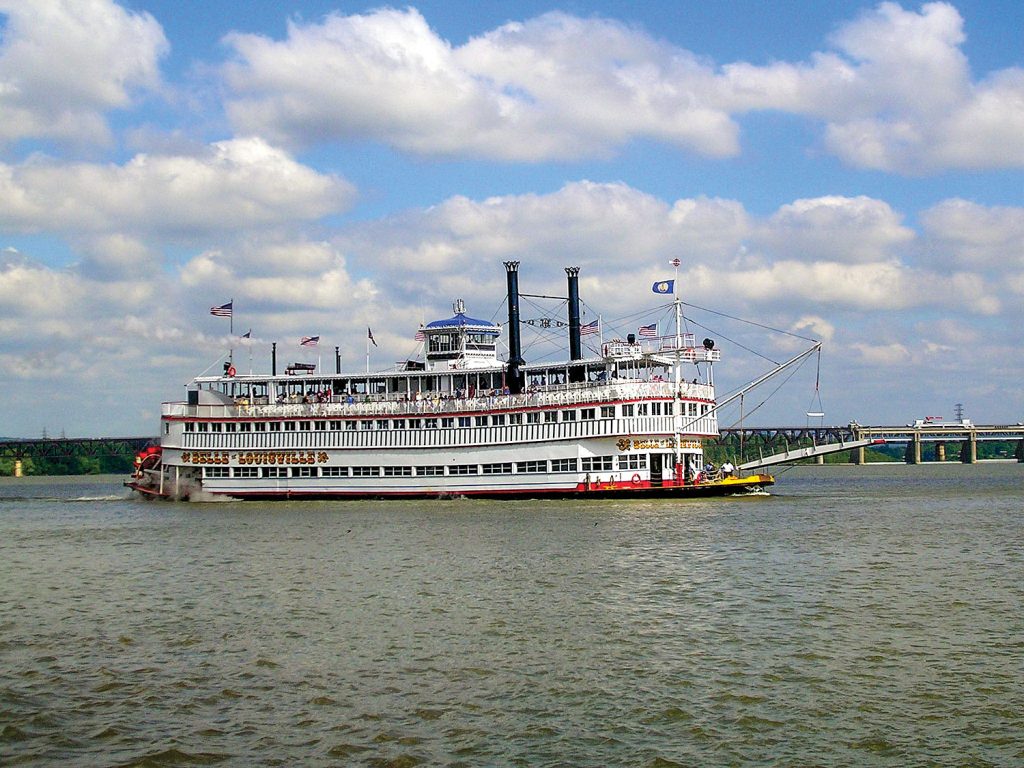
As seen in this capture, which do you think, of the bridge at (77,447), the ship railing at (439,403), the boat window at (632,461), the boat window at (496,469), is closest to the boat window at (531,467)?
the boat window at (496,469)

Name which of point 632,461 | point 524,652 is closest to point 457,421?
point 632,461

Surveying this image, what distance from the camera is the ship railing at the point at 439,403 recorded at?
220 ft

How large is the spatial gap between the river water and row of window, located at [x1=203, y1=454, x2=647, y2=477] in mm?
20820

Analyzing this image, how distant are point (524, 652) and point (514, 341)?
174ft

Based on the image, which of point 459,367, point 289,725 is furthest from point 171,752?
point 459,367

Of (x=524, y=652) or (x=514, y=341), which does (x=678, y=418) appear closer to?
(x=514, y=341)

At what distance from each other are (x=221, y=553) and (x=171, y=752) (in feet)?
91.5

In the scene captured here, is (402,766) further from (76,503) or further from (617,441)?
(76,503)

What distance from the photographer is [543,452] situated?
6956cm

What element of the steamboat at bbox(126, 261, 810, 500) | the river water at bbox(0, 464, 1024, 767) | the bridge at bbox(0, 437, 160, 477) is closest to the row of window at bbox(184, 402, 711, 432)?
the steamboat at bbox(126, 261, 810, 500)

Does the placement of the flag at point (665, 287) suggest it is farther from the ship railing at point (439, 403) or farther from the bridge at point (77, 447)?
the bridge at point (77, 447)

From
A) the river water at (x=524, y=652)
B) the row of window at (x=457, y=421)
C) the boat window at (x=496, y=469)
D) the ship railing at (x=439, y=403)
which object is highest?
the ship railing at (x=439, y=403)

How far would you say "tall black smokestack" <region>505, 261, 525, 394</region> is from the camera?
73.9m

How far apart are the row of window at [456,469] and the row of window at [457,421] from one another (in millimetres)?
2620
